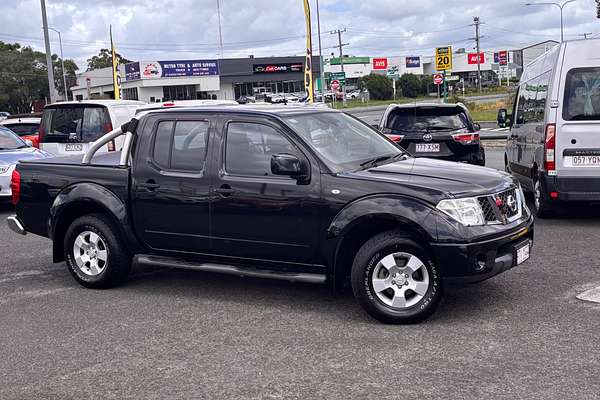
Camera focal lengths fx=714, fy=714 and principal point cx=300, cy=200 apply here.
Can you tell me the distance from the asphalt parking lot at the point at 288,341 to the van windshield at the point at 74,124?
570cm

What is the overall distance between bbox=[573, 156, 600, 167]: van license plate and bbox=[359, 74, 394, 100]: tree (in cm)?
7195

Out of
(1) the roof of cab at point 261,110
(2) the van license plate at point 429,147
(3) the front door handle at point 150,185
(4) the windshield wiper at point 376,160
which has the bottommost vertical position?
(2) the van license plate at point 429,147

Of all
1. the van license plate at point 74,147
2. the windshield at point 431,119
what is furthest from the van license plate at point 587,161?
the van license plate at point 74,147

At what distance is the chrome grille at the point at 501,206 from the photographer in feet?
18.2

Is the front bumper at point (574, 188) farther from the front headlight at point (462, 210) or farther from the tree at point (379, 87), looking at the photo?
the tree at point (379, 87)

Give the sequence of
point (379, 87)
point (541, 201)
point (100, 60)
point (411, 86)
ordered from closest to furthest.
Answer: point (541, 201) → point (379, 87) → point (411, 86) → point (100, 60)

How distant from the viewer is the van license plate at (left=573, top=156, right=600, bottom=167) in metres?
8.61

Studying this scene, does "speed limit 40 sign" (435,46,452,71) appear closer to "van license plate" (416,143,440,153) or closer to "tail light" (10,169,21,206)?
"van license plate" (416,143,440,153)

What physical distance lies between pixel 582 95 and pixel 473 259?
429 centimetres

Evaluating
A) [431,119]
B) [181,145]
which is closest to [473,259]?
[181,145]

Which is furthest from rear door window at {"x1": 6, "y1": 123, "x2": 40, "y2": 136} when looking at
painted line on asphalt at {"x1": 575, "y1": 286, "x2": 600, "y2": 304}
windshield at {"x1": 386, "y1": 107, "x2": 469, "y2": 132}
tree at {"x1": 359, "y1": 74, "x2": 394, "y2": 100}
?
tree at {"x1": 359, "y1": 74, "x2": 394, "y2": 100}

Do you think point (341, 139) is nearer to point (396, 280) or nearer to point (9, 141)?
point (396, 280)

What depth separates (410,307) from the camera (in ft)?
18.2

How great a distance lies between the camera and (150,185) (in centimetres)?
665
